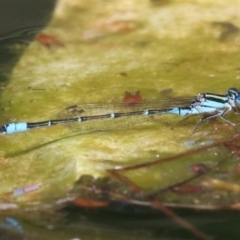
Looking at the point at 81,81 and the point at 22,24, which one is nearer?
the point at 81,81

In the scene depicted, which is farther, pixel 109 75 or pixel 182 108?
pixel 109 75

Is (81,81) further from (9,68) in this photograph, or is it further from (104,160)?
(104,160)

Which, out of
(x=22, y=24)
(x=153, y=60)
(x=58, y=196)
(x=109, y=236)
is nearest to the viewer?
(x=109, y=236)

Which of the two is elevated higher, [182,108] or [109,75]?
[109,75]

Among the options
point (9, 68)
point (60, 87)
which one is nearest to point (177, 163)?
point (60, 87)

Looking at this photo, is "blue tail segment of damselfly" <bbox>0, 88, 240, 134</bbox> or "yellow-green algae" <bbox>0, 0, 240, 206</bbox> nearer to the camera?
"yellow-green algae" <bbox>0, 0, 240, 206</bbox>

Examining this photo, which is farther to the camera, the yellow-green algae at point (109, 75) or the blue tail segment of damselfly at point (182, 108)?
the blue tail segment of damselfly at point (182, 108)

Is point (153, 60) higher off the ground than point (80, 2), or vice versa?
A: point (80, 2)

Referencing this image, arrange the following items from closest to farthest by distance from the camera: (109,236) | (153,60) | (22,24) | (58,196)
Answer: (109,236), (58,196), (153,60), (22,24)
